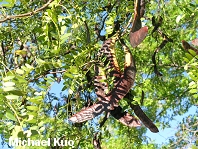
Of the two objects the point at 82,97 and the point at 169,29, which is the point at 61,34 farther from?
the point at 169,29

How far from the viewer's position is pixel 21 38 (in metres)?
2.49

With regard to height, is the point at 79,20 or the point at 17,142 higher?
the point at 79,20

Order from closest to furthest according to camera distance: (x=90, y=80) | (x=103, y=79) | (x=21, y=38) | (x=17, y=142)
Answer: (x=17, y=142), (x=103, y=79), (x=90, y=80), (x=21, y=38)

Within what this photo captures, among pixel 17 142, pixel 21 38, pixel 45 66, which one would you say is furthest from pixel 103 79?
pixel 21 38

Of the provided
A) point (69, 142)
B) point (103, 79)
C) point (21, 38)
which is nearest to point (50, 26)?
point (103, 79)

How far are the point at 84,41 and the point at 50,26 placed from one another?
2.51 feet

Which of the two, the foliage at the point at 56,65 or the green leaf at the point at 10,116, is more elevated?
the foliage at the point at 56,65

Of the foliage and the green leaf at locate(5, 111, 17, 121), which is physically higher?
the foliage

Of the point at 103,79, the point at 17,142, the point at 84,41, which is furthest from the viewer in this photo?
the point at 84,41

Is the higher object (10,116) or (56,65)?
(56,65)

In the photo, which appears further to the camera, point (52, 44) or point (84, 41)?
point (84, 41)

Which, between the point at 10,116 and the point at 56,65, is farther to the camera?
the point at 56,65

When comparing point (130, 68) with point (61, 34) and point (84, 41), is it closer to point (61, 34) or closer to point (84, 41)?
point (61, 34)

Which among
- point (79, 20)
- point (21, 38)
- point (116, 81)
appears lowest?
point (116, 81)
